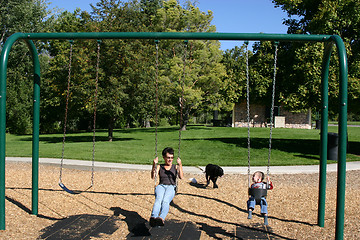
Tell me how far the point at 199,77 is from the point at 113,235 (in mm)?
26465

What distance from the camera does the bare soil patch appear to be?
4.99 m

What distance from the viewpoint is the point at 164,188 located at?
17.1ft

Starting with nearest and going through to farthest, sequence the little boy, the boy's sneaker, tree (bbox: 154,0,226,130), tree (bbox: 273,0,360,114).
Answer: the boy's sneaker
the little boy
tree (bbox: 273,0,360,114)
tree (bbox: 154,0,226,130)

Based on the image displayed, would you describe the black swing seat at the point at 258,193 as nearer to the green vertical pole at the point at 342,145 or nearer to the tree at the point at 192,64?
the green vertical pole at the point at 342,145

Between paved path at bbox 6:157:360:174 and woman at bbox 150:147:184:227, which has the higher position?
woman at bbox 150:147:184:227

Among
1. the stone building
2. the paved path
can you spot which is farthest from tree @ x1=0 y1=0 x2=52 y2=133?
the paved path

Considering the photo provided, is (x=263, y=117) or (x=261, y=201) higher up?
(x=263, y=117)

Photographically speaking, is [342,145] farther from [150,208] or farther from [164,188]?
[150,208]

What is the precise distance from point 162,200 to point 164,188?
9.0 inches

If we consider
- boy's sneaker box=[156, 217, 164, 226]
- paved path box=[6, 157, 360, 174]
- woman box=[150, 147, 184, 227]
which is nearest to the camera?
boy's sneaker box=[156, 217, 164, 226]

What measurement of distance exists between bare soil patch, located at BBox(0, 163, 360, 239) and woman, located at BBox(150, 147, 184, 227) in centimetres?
41

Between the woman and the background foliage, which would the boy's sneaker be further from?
the background foliage

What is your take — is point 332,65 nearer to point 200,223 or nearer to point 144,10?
point 200,223

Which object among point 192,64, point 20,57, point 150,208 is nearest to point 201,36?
point 150,208
